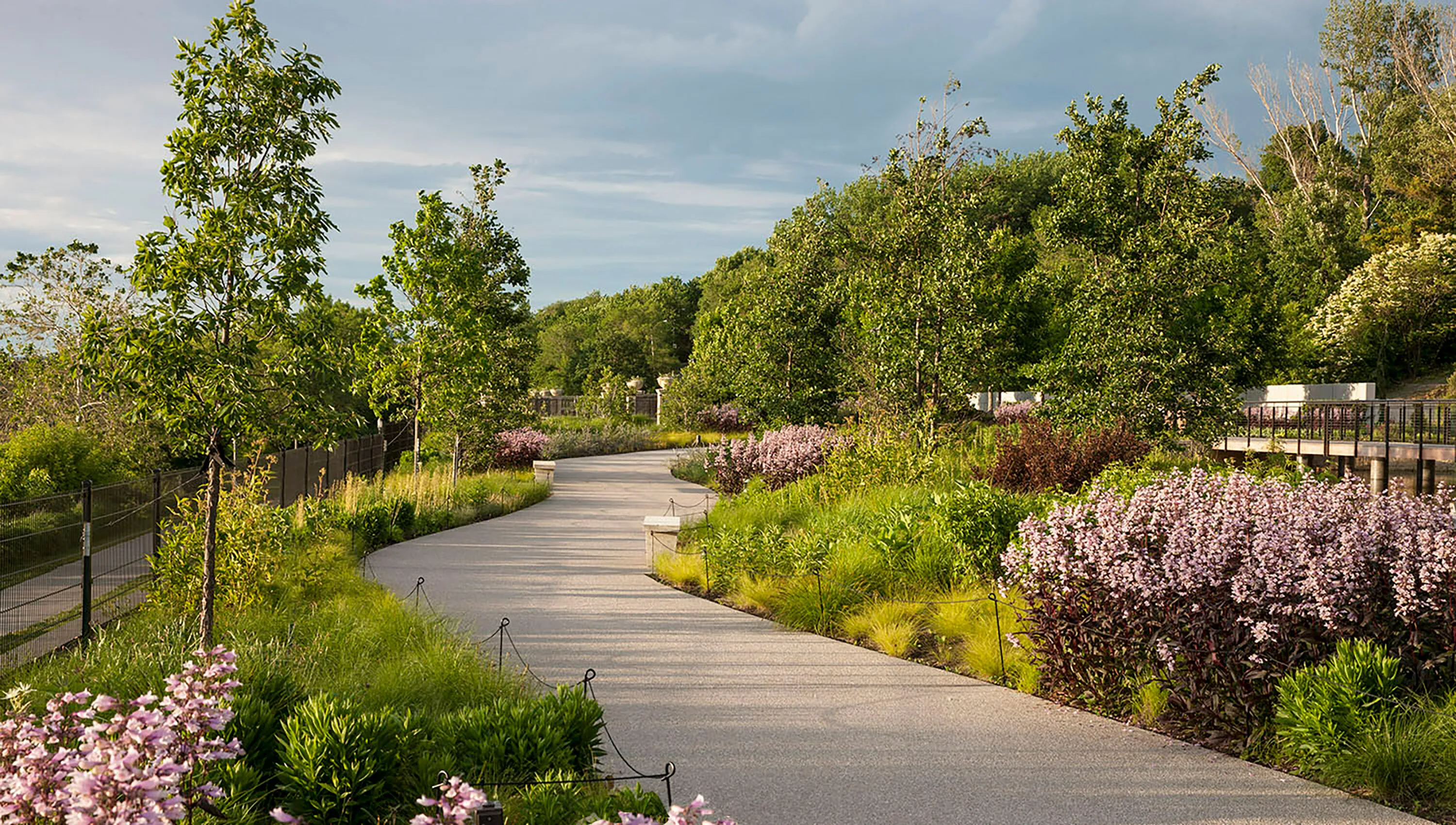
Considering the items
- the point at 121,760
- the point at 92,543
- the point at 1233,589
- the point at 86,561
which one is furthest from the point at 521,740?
the point at 92,543

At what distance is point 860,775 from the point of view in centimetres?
459

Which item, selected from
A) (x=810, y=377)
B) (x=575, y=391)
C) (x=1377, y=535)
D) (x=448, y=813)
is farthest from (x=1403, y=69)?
(x=448, y=813)

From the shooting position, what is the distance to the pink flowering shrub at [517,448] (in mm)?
22047

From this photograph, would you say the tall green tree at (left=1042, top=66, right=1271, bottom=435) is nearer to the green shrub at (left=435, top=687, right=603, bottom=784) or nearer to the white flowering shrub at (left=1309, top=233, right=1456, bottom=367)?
the green shrub at (left=435, top=687, right=603, bottom=784)

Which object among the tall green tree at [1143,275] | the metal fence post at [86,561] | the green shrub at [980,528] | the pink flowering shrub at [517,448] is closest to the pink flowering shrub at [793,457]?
the tall green tree at [1143,275]

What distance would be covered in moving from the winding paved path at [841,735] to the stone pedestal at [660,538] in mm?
1599

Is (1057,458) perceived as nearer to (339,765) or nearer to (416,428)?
(339,765)

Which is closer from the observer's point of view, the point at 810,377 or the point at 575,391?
the point at 810,377

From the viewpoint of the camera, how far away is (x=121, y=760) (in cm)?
233

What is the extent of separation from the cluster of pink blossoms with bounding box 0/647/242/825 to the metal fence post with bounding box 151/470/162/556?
559 cm

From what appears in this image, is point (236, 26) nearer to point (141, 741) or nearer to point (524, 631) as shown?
point (524, 631)

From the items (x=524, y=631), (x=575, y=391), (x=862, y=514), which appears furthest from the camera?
(x=575, y=391)

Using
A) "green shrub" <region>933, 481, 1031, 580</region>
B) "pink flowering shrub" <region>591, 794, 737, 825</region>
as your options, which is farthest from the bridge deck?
"pink flowering shrub" <region>591, 794, 737, 825</region>

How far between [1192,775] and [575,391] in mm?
59442
